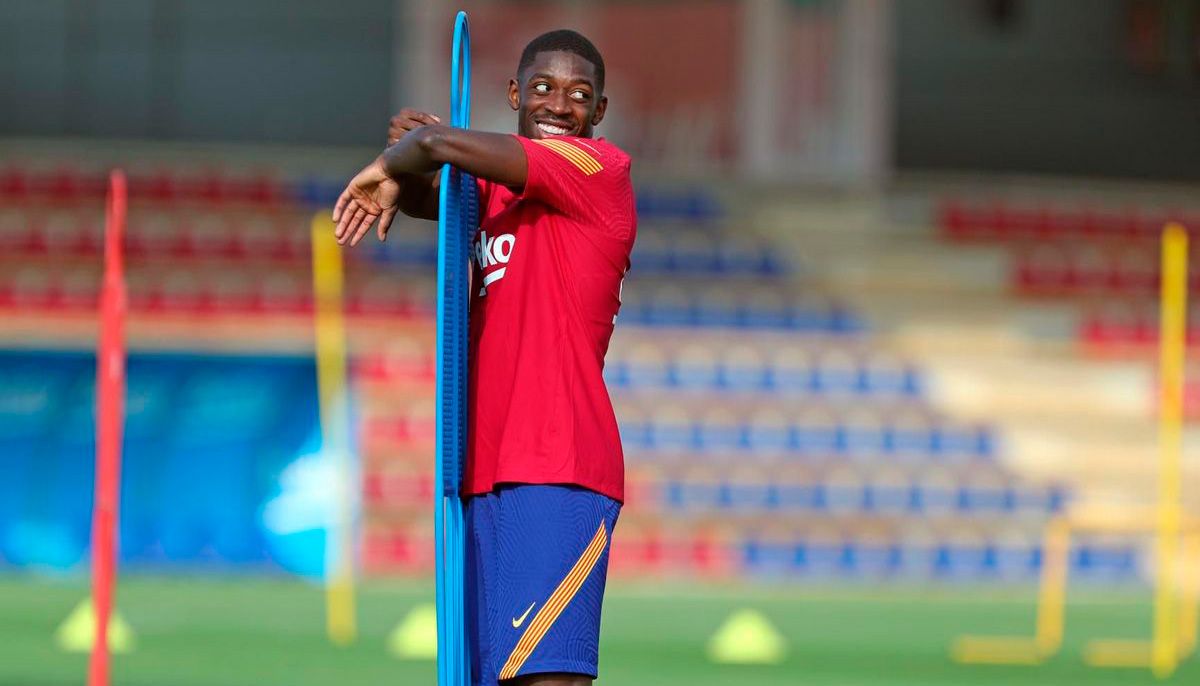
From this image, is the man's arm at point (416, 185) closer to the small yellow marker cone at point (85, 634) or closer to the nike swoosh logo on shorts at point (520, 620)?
the nike swoosh logo on shorts at point (520, 620)

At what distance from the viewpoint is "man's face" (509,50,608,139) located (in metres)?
3.01

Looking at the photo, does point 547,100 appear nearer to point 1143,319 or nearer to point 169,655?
point 169,655

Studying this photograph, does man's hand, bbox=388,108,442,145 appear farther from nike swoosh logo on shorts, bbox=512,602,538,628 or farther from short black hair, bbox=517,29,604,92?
nike swoosh logo on shorts, bbox=512,602,538,628

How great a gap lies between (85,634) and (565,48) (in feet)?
17.4

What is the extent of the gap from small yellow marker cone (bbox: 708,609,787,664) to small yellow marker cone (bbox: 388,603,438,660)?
1163 millimetres

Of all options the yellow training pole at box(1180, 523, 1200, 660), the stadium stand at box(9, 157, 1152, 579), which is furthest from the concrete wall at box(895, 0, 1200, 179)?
the yellow training pole at box(1180, 523, 1200, 660)

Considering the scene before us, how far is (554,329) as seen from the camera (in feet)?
9.75

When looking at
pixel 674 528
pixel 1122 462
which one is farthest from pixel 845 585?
pixel 1122 462

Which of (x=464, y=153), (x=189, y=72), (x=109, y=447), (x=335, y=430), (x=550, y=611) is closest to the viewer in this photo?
(x=464, y=153)

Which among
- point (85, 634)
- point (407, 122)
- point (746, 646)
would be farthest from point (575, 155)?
point (85, 634)

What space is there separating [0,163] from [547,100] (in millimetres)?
13786

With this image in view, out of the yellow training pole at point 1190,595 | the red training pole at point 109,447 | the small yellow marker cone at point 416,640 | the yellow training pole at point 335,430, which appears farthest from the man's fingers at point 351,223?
the yellow training pole at point 335,430

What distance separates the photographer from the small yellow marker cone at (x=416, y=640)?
7.32 m

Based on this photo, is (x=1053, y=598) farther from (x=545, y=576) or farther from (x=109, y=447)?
(x=545, y=576)
